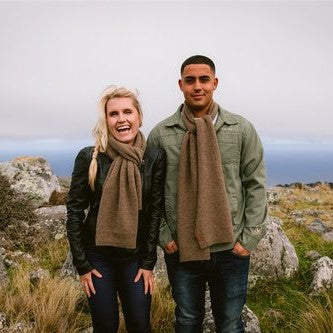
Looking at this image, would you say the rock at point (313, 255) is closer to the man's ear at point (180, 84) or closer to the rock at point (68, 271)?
the rock at point (68, 271)

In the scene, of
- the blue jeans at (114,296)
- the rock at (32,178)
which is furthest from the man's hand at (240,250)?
the rock at (32,178)

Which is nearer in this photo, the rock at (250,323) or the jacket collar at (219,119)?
the jacket collar at (219,119)

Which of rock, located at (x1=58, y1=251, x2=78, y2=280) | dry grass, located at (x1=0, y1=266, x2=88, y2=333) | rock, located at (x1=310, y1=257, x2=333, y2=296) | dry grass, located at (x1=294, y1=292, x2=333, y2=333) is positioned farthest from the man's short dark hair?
rock, located at (x1=58, y1=251, x2=78, y2=280)

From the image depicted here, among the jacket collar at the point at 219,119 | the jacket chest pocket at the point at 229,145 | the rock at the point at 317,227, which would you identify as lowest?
the rock at the point at 317,227

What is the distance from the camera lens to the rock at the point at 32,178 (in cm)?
1091

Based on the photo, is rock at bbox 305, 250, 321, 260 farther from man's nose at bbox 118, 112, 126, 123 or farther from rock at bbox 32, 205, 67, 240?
man's nose at bbox 118, 112, 126, 123

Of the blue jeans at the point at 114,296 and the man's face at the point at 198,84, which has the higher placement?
the man's face at the point at 198,84

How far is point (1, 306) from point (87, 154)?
256 cm

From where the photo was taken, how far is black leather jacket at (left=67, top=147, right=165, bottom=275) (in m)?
3.63

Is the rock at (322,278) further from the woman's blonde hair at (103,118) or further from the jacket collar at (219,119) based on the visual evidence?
the woman's blonde hair at (103,118)

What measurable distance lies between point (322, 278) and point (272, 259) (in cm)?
76

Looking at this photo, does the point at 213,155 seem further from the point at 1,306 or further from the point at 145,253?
the point at 1,306

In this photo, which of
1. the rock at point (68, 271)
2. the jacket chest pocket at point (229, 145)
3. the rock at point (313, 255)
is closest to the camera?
the jacket chest pocket at point (229, 145)

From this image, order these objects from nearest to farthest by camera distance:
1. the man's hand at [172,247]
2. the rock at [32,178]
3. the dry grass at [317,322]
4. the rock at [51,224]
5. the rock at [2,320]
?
the man's hand at [172,247]
the dry grass at [317,322]
the rock at [2,320]
the rock at [51,224]
the rock at [32,178]
